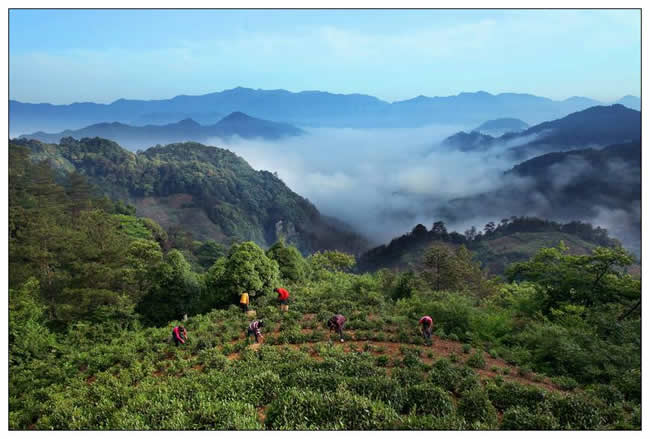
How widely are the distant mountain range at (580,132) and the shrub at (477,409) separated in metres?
159

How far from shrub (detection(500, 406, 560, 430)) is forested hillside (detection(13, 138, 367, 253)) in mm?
89125

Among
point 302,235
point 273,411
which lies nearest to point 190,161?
point 302,235

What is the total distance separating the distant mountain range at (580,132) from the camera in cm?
14000

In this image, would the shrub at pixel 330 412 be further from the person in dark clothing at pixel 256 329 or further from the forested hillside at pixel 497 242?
the forested hillside at pixel 497 242

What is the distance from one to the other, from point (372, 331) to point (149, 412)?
6045mm

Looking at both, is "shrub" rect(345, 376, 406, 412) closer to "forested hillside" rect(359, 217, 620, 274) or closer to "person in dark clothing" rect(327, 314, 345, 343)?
"person in dark clothing" rect(327, 314, 345, 343)

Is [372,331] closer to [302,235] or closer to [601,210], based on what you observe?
[302,235]

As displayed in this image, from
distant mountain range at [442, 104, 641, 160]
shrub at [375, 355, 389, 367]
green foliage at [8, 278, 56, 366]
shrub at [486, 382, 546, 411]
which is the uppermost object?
distant mountain range at [442, 104, 641, 160]

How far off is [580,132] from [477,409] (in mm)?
174975

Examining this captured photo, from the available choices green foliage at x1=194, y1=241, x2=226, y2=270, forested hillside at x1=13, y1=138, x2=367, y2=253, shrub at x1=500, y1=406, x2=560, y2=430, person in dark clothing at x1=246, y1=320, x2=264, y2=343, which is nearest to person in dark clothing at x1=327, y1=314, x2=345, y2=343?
person in dark clothing at x1=246, y1=320, x2=264, y2=343

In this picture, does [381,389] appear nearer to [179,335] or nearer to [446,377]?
[446,377]

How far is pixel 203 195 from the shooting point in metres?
110

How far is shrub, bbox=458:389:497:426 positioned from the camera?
20.6 ft

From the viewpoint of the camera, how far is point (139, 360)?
1015 centimetres
